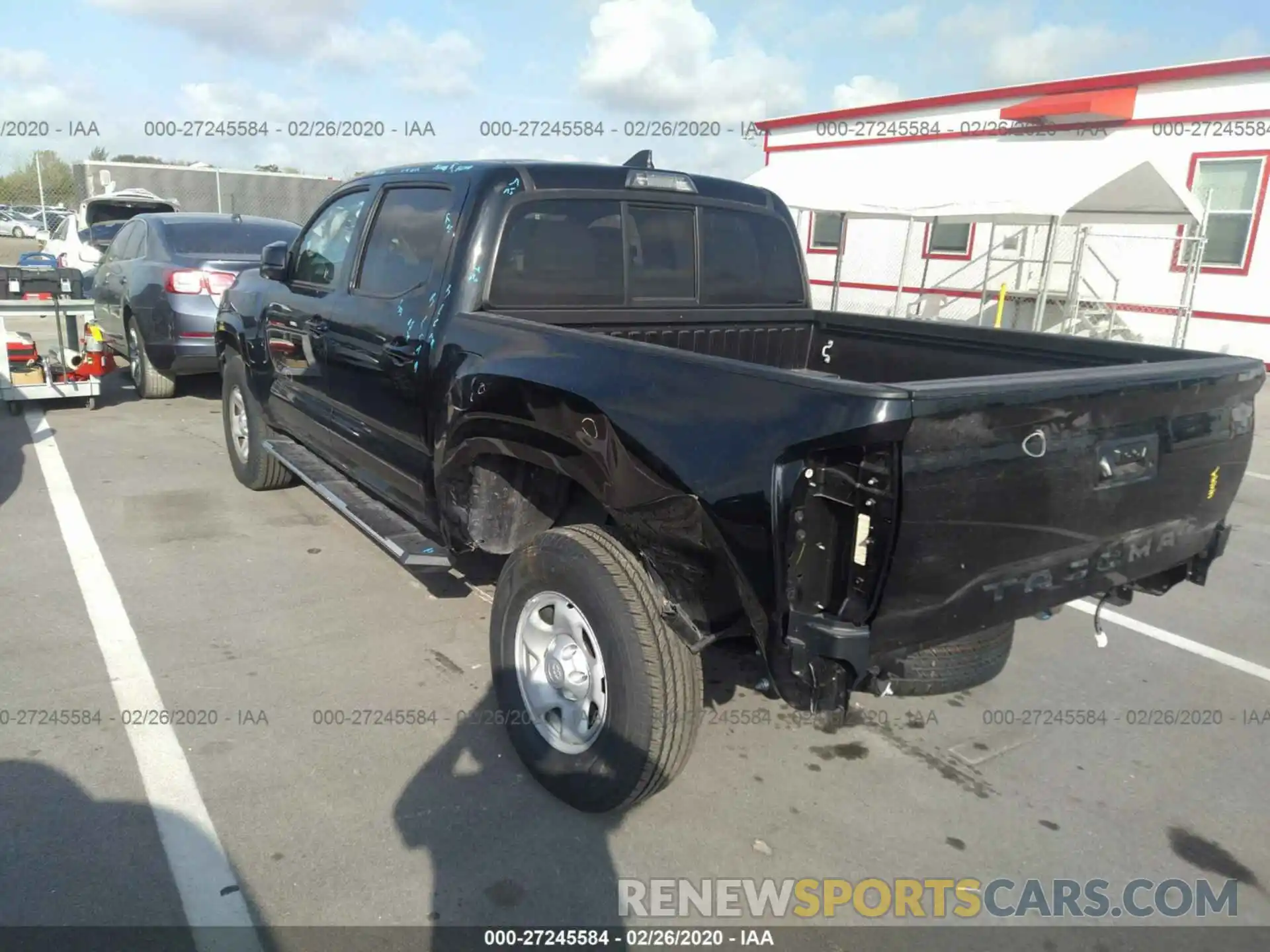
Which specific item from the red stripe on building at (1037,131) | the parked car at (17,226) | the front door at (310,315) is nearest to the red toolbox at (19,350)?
the front door at (310,315)

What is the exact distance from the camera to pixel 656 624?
8.84 ft

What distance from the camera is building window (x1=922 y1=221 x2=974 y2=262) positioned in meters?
18.0

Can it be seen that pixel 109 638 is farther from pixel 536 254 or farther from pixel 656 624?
pixel 656 624

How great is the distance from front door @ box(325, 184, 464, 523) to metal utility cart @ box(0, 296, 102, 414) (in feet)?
16.2

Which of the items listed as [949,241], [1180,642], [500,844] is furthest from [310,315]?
[949,241]

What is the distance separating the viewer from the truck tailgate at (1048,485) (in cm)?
224

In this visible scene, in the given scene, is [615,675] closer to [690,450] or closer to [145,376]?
[690,450]

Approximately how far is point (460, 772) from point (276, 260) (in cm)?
328

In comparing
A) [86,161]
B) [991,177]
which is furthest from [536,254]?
[86,161]

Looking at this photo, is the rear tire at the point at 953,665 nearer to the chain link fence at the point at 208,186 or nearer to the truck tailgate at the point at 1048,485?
the truck tailgate at the point at 1048,485

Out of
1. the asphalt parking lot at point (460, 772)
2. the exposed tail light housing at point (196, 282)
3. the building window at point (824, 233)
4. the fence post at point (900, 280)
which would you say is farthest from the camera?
the building window at point (824, 233)

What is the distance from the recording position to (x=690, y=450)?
2.52m

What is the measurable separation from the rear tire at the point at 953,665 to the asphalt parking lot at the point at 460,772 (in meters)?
0.52

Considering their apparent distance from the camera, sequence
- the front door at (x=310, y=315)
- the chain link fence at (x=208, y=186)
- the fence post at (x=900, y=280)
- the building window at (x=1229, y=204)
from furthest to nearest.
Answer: the chain link fence at (x=208, y=186) → the fence post at (x=900, y=280) → the building window at (x=1229, y=204) → the front door at (x=310, y=315)
